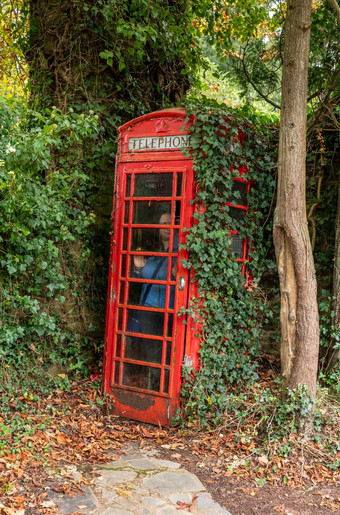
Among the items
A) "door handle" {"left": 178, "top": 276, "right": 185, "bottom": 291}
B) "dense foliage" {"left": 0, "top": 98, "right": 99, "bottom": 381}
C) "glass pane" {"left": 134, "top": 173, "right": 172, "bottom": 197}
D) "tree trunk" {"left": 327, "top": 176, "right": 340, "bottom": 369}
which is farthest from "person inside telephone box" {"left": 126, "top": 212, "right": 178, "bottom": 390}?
"tree trunk" {"left": 327, "top": 176, "right": 340, "bottom": 369}

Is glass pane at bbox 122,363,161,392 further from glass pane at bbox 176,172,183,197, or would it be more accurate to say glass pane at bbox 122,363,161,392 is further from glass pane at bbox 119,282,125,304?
glass pane at bbox 176,172,183,197

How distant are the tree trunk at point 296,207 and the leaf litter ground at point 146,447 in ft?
2.31

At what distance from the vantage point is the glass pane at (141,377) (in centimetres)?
493

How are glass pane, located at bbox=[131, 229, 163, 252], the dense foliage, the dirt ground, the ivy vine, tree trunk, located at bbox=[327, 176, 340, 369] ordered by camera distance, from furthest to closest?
tree trunk, located at bbox=[327, 176, 340, 369] → glass pane, located at bbox=[131, 229, 163, 252] → the ivy vine → the dense foliage → the dirt ground

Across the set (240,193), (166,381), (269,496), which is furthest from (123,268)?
(269,496)

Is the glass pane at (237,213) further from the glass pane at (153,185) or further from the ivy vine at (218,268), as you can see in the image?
the glass pane at (153,185)

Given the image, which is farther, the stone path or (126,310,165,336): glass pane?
(126,310,165,336): glass pane

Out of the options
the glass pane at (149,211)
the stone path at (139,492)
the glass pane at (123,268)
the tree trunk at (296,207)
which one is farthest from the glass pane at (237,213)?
the stone path at (139,492)

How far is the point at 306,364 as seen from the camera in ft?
14.1

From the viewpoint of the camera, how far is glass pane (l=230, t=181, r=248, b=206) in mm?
5211

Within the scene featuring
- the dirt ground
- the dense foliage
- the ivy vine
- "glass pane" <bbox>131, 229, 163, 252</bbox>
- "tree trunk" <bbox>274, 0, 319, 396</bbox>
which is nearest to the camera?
the dirt ground

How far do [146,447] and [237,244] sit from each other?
2.34 meters

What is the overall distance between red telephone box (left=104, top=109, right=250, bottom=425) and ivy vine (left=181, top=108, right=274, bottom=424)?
0.12 m

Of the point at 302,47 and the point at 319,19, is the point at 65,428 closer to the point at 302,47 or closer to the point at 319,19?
the point at 302,47
